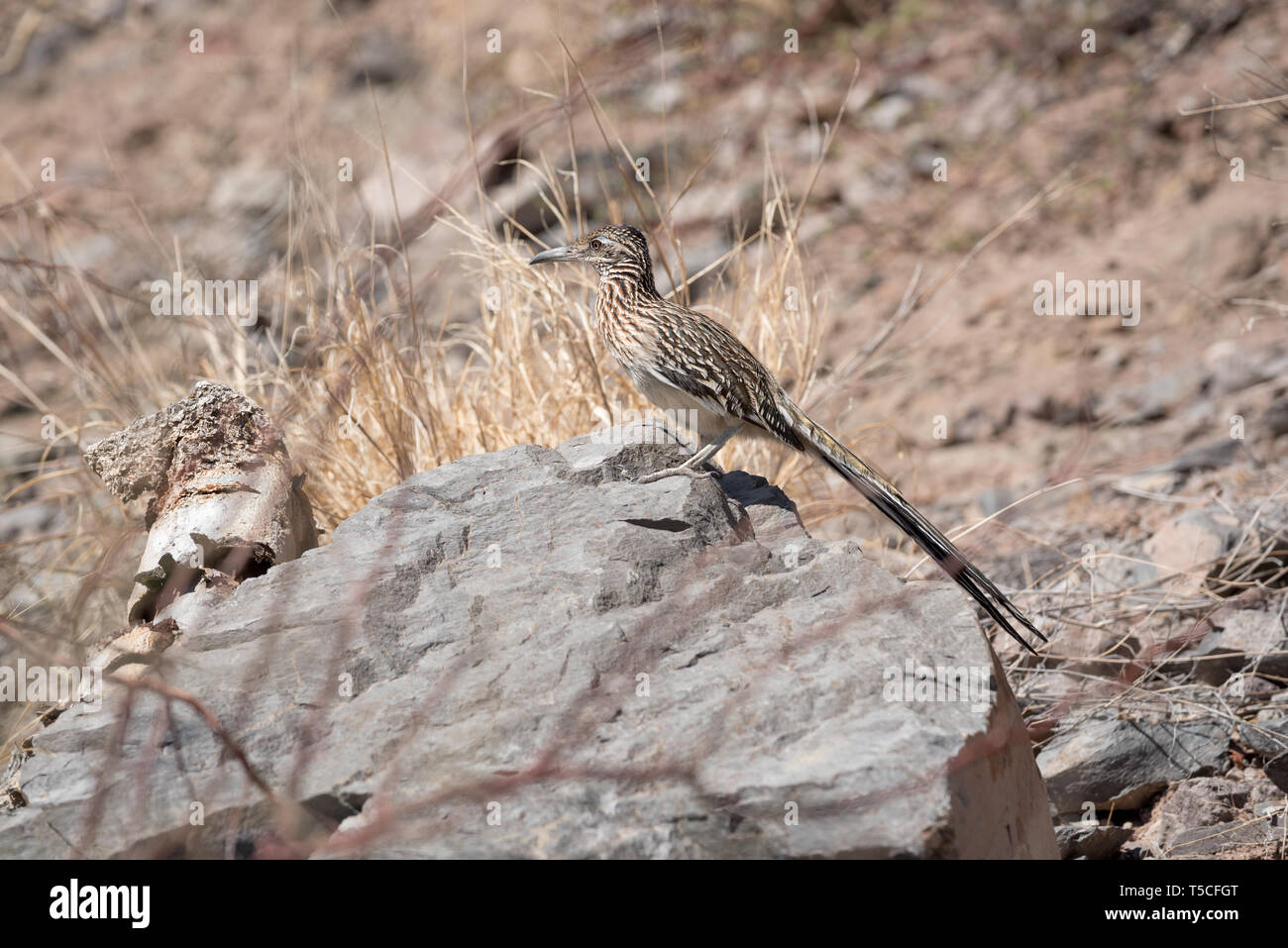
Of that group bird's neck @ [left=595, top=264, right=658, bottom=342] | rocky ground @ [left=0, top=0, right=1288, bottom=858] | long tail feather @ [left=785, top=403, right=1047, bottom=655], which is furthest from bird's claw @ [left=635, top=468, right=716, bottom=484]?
rocky ground @ [left=0, top=0, right=1288, bottom=858]

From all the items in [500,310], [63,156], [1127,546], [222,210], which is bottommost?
[1127,546]

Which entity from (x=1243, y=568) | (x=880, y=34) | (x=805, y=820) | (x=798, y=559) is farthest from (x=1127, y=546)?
(x=880, y=34)

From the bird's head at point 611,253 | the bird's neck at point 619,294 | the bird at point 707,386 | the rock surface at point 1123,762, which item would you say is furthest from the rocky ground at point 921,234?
the bird at point 707,386

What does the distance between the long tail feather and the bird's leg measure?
0.21m

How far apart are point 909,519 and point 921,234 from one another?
529 cm

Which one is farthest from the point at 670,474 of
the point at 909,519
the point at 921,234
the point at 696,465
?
the point at 921,234

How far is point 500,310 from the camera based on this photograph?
5.07 metres

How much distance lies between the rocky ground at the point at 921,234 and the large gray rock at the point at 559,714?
0.47m

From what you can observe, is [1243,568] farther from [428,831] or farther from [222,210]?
[222,210]

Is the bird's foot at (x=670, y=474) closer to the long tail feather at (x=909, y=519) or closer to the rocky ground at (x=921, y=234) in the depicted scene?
the long tail feather at (x=909, y=519)

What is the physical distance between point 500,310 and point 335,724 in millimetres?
2658

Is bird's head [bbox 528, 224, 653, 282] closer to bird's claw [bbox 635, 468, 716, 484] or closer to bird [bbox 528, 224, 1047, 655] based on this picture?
bird [bbox 528, 224, 1047, 655]

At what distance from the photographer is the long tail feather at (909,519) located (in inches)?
131

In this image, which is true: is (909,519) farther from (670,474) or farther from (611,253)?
(611,253)
